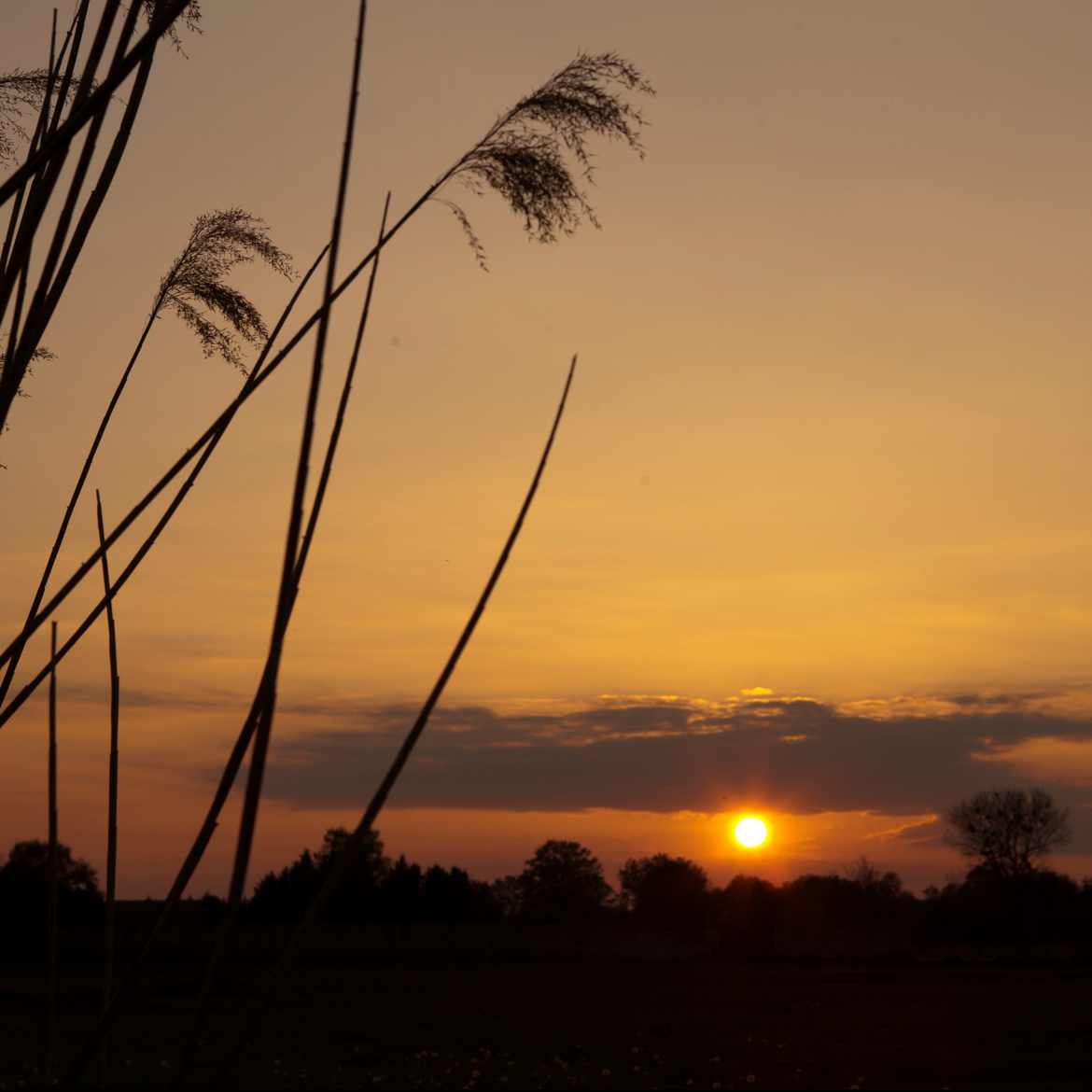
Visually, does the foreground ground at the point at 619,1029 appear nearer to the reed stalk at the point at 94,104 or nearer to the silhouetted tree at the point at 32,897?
the silhouetted tree at the point at 32,897

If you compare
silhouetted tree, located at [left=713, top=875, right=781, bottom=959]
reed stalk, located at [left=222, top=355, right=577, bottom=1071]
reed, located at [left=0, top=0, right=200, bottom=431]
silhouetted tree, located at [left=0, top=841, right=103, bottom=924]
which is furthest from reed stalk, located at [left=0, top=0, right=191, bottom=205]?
silhouetted tree, located at [left=713, top=875, right=781, bottom=959]

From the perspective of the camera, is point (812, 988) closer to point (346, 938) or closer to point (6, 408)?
point (346, 938)

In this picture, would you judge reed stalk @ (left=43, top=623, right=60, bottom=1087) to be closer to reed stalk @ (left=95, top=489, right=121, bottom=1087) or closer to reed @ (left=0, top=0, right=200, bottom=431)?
reed stalk @ (left=95, top=489, right=121, bottom=1087)

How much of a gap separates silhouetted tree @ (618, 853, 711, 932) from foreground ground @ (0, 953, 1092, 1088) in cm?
2101

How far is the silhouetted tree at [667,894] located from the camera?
60.1 meters

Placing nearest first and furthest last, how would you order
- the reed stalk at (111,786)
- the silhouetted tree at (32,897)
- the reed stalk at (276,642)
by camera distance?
the reed stalk at (276,642)
the reed stalk at (111,786)
the silhouetted tree at (32,897)

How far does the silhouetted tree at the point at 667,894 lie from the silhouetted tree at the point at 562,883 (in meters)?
2.44

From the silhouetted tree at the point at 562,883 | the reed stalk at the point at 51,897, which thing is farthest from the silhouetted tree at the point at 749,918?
the reed stalk at the point at 51,897

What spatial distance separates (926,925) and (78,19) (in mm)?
58346

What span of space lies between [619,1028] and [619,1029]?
144 mm

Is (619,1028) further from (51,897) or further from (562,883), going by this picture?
(562,883)

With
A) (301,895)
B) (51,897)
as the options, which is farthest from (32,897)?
(51,897)

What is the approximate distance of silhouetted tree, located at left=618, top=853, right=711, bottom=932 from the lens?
60.1 meters

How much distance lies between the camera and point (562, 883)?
249 feet
